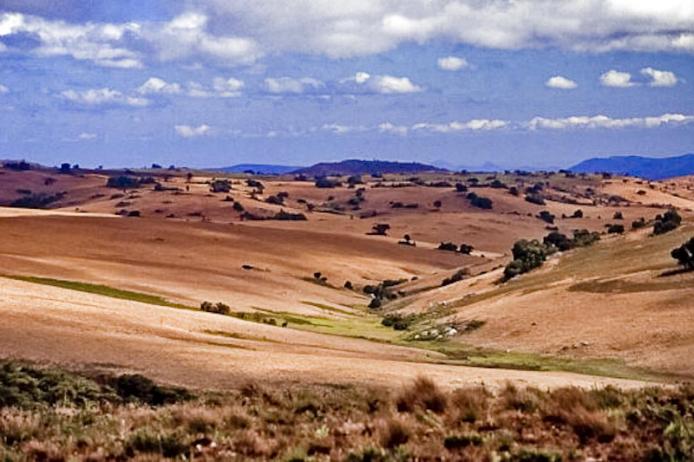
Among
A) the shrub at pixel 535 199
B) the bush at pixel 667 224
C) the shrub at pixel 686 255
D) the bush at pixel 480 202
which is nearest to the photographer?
the shrub at pixel 686 255

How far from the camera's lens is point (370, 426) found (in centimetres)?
1355

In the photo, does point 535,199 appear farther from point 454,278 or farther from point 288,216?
point 454,278

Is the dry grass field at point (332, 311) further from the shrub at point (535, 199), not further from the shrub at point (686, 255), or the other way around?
the shrub at point (535, 199)

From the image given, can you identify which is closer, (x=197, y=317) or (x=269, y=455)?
(x=269, y=455)

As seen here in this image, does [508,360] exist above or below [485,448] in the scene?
below

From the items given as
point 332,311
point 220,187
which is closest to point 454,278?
point 332,311

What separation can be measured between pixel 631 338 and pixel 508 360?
16.3 ft

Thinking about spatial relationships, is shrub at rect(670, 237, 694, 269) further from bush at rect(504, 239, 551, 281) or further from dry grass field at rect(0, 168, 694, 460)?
bush at rect(504, 239, 551, 281)

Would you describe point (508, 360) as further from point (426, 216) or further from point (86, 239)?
point (426, 216)

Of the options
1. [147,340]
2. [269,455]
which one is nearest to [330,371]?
[147,340]

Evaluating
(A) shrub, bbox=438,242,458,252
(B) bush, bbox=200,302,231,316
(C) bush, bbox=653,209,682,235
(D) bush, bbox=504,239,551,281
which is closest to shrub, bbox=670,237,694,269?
(D) bush, bbox=504,239,551,281

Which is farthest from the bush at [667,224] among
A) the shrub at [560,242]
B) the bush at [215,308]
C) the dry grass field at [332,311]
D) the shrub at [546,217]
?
the shrub at [546,217]

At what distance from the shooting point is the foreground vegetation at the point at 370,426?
39.5 ft

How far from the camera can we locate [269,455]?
1238 centimetres
